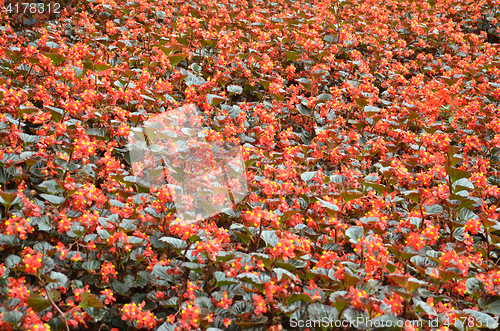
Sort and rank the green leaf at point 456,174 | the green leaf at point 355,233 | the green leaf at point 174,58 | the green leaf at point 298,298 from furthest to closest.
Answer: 1. the green leaf at point 174,58
2. the green leaf at point 456,174
3. the green leaf at point 355,233
4. the green leaf at point 298,298

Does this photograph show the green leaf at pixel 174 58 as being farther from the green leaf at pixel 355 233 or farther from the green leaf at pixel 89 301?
the green leaf at pixel 89 301

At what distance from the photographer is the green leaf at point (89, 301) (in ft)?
6.11

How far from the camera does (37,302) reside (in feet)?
6.11

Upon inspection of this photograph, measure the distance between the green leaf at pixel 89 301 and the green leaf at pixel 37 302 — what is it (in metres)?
0.16

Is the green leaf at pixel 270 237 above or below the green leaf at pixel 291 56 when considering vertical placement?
below

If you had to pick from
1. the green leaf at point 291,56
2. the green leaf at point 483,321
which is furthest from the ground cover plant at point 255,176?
the green leaf at point 291,56

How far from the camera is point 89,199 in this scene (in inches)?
98.3

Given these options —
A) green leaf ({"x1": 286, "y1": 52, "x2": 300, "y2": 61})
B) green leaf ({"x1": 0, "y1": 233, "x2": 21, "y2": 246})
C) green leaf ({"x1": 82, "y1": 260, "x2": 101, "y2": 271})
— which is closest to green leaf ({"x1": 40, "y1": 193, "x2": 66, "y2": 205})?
green leaf ({"x1": 0, "y1": 233, "x2": 21, "y2": 246})

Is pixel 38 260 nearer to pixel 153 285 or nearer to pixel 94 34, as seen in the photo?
pixel 153 285

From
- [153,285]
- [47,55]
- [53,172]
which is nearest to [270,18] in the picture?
[47,55]

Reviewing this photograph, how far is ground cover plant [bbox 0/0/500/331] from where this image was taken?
81.9 inches

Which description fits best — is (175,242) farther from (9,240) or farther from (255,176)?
(255,176)

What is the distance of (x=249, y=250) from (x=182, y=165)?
0.84 m

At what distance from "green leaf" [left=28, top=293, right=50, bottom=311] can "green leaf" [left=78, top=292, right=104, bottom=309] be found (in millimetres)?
164
